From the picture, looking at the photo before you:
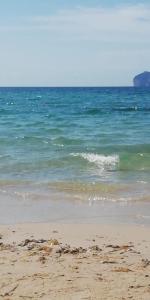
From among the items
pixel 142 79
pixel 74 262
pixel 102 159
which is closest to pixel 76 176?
pixel 102 159

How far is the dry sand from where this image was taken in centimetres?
478

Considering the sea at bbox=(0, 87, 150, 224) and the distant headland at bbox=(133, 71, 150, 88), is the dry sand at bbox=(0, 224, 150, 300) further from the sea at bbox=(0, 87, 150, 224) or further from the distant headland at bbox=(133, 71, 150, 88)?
Answer: the distant headland at bbox=(133, 71, 150, 88)

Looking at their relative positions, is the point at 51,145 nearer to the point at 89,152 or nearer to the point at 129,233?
the point at 89,152

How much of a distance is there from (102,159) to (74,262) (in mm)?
9074

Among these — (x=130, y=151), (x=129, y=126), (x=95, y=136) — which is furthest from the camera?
(x=129, y=126)

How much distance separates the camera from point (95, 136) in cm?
1997

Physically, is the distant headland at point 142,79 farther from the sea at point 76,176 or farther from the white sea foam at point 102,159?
the white sea foam at point 102,159

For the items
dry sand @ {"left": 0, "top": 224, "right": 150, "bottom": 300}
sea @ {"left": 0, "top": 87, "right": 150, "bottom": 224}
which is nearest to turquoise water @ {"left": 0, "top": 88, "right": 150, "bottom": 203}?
sea @ {"left": 0, "top": 87, "right": 150, "bottom": 224}

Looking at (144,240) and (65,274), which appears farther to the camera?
(144,240)

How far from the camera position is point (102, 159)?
47.9ft

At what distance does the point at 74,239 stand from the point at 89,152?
930cm

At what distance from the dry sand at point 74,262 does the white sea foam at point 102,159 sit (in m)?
6.28

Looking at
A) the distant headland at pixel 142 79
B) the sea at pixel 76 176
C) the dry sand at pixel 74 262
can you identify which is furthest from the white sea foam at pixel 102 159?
the distant headland at pixel 142 79

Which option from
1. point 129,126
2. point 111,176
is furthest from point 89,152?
point 129,126
